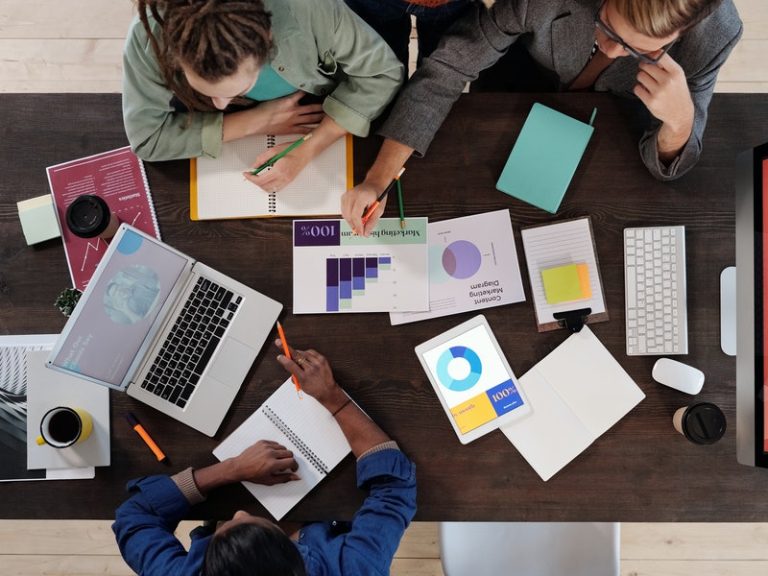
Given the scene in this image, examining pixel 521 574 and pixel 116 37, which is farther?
pixel 116 37

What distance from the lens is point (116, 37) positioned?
2.14 m

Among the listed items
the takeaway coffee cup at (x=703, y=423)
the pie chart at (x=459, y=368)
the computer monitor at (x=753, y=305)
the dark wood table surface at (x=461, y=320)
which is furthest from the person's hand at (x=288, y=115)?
the takeaway coffee cup at (x=703, y=423)

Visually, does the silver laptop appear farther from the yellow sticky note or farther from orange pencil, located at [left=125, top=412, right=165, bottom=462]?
the yellow sticky note

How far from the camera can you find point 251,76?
41.3 inches

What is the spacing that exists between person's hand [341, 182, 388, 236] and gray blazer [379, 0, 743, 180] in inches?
4.8

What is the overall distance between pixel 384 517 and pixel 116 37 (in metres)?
1.85

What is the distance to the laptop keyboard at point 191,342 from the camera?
128cm

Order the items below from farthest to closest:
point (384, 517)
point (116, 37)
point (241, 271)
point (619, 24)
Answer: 1. point (116, 37)
2. point (241, 271)
3. point (384, 517)
4. point (619, 24)

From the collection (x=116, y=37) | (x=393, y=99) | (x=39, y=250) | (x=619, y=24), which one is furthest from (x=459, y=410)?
(x=116, y=37)

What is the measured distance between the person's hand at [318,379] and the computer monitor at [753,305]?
74cm

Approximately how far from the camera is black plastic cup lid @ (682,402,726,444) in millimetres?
1200

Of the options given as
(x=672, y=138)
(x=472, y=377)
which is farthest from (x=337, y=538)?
(x=672, y=138)

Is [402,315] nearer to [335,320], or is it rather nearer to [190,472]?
[335,320]

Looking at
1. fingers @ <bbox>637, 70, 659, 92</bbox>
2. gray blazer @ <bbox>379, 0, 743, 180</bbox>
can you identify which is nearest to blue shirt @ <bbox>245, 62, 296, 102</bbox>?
gray blazer @ <bbox>379, 0, 743, 180</bbox>
